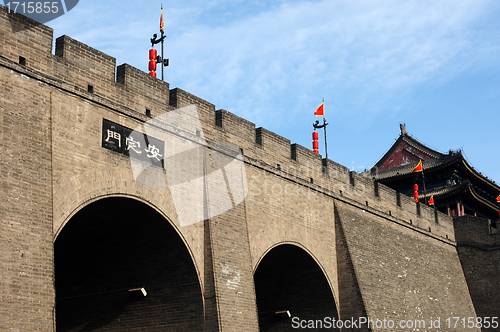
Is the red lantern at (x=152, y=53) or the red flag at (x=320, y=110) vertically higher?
the red flag at (x=320, y=110)

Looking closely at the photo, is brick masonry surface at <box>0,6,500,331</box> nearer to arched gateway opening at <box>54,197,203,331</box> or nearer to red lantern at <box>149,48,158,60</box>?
arched gateway opening at <box>54,197,203,331</box>

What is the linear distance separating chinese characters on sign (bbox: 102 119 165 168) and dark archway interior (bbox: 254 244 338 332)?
174 inches

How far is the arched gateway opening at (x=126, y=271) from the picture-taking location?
11.3 metres

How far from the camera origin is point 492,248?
21.1 m

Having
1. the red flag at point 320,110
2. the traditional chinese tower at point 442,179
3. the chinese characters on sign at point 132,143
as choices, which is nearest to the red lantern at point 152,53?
the chinese characters on sign at point 132,143

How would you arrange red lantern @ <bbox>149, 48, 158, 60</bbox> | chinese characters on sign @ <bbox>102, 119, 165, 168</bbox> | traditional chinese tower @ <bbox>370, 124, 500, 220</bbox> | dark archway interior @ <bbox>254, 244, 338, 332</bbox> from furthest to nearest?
traditional chinese tower @ <bbox>370, 124, 500, 220</bbox>
dark archway interior @ <bbox>254, 244, 338, 332</bbox>
red lantern @ <bbox>149, 48, 158, 60</bbox>
chinese characters on sign @ <bbox>102, 119, 165, 168</bbox>

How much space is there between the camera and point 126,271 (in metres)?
12.0

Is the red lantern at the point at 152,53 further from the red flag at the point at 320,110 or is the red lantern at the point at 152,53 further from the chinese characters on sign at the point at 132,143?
the red flag at the point at 320,110

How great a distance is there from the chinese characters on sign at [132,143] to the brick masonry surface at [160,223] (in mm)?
118

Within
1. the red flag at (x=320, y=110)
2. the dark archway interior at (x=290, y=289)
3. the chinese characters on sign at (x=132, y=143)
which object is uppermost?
the red flag at (x=320, y=110)

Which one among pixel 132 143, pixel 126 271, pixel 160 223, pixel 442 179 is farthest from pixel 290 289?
pixel 442 179

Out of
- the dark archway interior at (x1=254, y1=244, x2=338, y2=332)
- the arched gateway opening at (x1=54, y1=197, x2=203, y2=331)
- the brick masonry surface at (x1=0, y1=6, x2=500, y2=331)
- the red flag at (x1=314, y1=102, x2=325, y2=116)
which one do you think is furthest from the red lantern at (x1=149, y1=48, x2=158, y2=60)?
the red flag at (x1=314, y1=102, x2=325, y2=116)

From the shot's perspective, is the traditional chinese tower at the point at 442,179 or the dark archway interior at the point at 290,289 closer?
the dark archway interior at the point at 290,289

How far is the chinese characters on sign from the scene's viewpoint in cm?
1066
